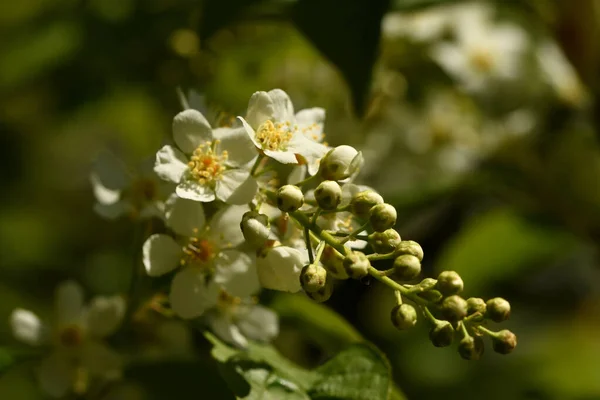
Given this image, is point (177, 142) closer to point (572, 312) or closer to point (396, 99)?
point (396, 99)

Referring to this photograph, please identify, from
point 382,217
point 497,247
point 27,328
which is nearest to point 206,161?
point 382,217

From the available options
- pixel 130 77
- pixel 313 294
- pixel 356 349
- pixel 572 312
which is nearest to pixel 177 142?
pixel 313 294

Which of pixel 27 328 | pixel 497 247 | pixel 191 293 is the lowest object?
pixel 497 247

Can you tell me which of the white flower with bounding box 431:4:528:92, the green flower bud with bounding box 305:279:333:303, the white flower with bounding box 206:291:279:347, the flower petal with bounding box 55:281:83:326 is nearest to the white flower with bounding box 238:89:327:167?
the green flower bud with bounding box 305:279:333:303

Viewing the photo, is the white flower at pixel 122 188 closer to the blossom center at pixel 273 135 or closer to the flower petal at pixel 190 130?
the flower petal at pixel 190 130

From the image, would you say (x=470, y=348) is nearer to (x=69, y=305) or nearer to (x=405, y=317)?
(x=405, y=317)

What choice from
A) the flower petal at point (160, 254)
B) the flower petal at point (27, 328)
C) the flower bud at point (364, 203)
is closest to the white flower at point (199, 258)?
the flower petal at point (160, 254)
